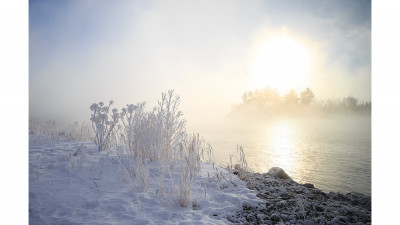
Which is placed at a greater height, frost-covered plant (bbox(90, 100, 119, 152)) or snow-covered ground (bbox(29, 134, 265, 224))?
frost-covered plant (bbox(90, 100, 119, 152))

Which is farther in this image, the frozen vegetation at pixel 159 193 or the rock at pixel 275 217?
the rock at pixel 275 217

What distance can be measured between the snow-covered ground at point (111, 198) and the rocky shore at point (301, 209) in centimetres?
14

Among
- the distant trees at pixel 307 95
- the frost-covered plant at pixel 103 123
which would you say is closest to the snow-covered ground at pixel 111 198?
the frost-covered plant at pixel 103 123

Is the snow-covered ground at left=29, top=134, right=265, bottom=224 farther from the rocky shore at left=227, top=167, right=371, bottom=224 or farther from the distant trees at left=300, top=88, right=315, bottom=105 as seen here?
the distant trees at left=300, top=88, right=315, bottom=105

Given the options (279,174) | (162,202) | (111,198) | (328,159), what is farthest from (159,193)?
(328,159)

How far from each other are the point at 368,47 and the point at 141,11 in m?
3.86

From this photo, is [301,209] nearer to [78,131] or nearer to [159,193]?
[159,193]

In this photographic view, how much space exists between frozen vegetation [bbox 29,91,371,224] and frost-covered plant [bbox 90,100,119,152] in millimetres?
346

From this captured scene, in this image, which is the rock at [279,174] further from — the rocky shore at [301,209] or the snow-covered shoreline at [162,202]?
the rocky shore at [301,209]

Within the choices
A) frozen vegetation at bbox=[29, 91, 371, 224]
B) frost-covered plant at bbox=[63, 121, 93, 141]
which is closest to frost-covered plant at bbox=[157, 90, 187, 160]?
frozen vegetation at bbox=[29, 91, 371, 224]

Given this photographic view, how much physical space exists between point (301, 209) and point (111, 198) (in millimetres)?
2097

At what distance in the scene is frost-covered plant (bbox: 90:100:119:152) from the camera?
4.34 meters

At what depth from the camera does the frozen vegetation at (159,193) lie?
2.04 metres
